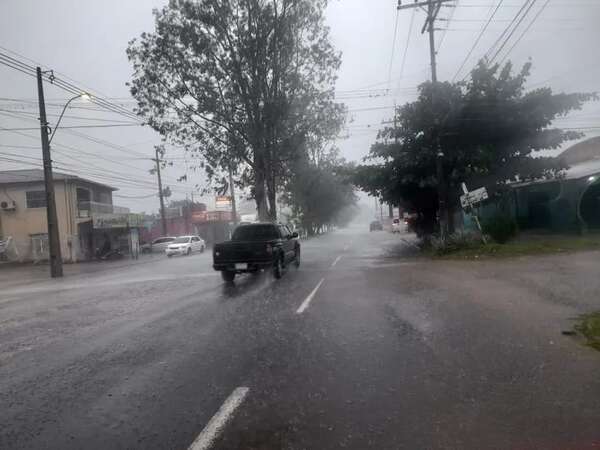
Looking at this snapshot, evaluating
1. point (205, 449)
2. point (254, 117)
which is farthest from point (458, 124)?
point (205, 449)

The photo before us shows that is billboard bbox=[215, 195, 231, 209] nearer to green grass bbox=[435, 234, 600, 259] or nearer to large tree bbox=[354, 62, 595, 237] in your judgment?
large tree bbox=[354, 62, 595, 237]

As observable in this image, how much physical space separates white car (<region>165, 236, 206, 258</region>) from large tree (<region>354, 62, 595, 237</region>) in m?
18.8

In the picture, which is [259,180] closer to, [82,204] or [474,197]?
[474,197]

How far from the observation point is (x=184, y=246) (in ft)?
115

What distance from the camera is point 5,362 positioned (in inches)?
244

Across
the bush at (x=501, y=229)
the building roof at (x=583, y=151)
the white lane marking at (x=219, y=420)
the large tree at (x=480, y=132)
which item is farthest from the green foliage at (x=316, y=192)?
the white lane marking at (x=219, y=420)

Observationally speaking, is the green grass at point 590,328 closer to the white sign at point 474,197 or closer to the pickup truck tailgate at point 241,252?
the pickup truck tailgate at point 241,252

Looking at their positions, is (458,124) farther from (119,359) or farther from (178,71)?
(119,359)

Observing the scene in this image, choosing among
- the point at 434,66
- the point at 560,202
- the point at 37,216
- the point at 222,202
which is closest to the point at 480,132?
the point at 434,66

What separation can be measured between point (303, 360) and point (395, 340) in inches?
59.4

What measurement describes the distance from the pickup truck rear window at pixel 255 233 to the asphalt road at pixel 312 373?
5129mm

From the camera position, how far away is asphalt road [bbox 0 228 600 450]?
3.70 metres

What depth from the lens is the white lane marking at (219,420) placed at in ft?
11.6

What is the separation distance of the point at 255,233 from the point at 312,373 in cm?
1089
